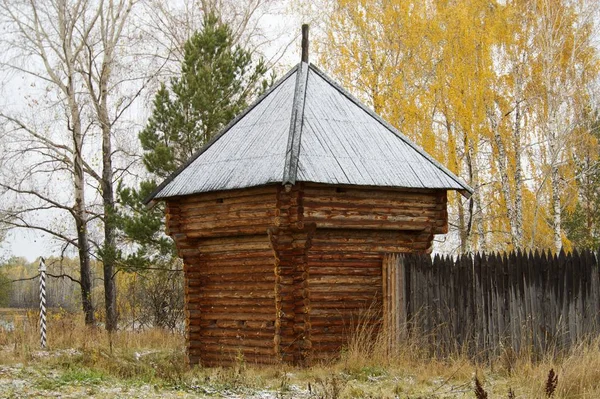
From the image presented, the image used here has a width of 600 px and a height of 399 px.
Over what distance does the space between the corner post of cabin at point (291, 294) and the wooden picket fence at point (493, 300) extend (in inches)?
57.9

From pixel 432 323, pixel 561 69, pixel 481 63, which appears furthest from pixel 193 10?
pixel 432 323

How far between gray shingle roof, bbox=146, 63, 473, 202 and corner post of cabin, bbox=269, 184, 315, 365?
0.75m

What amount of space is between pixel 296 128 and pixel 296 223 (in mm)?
1863

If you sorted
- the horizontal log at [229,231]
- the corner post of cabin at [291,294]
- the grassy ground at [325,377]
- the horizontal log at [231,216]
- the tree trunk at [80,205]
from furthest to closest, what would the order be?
the tree trunk at [80,205] < the horizontal log at [229,231] < the horizontal log at [231,216] < the corner post of cabin at [291,294] < the grassy ground at [325,377]

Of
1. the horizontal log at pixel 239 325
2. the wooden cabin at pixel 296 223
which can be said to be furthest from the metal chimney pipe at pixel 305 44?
the horizontal log at pixel 239 325

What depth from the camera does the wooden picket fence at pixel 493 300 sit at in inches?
455

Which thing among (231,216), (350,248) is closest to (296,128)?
(231,216)

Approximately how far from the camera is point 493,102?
22.3 metres

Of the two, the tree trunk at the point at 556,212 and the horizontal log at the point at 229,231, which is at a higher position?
the tree trunk at the point at 556,212

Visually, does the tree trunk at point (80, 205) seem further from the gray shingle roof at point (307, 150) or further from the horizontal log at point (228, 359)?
the horizontal log at point (228, 359)

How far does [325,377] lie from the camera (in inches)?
437

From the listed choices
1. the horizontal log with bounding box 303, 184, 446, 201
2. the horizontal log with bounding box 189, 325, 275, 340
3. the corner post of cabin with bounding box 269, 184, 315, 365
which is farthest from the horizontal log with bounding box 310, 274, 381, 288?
the horizontal log with bounding box 303, 184, 446, 201

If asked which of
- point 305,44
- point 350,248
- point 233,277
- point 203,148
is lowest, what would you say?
point 233,277

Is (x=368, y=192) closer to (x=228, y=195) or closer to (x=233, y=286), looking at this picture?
(x=228, y=195)
